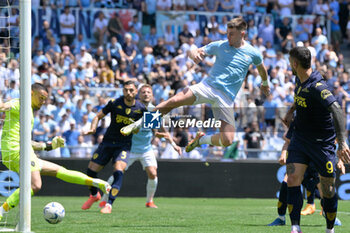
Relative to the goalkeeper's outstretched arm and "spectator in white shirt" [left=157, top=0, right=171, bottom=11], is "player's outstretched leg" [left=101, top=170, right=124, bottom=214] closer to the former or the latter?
the goalkeeper's outstretched arm

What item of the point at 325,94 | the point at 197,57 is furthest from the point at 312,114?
the point at 197,57

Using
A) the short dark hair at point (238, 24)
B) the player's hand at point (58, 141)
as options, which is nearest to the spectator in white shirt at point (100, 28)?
the short dark hair at point (238, 24)

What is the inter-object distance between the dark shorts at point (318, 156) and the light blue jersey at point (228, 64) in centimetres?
275

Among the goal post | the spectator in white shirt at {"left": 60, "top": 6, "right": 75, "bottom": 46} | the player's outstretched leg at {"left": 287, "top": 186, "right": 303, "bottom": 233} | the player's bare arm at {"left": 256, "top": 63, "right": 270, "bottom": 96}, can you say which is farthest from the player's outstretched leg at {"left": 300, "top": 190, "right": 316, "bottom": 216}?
the spectator in white shirt at {"left": 60, "top": 6, "right": 75, "bottom": 46}

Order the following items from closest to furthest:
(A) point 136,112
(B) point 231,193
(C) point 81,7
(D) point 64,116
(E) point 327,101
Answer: (E) point 327,101, (A) point 136,112, (B) point 231,193, (D) point 64,116, (C) point 81,7

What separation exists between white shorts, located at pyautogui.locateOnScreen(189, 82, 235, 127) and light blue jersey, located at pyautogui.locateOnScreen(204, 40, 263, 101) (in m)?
0.08

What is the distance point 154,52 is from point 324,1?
23.5ft

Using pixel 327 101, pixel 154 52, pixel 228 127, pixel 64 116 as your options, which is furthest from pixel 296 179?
pixel 154 52

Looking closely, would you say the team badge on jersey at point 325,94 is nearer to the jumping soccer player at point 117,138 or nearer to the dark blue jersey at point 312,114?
the dark blue jersey at point 312,114

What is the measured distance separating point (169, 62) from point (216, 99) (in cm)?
1193

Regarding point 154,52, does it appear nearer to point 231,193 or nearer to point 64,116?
point 64,116

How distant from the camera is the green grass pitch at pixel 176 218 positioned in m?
9.63

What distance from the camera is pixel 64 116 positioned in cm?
1933

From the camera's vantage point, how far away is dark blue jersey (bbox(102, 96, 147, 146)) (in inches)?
511
